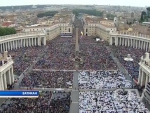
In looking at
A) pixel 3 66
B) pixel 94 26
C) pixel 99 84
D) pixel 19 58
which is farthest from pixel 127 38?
pixel 3 66

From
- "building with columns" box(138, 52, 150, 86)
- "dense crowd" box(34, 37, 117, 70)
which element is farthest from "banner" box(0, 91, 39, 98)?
"dense crowd" box(34, 37, 117, 70)

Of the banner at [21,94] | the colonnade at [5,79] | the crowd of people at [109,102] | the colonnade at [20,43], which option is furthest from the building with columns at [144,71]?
the colonnade at [20,43]

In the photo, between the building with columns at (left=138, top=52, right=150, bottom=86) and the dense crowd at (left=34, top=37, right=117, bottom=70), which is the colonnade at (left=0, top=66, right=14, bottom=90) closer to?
the dense crowd at (left=34, top=37, right=117, bottom=70)

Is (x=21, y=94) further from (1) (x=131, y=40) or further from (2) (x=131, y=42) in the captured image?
(1) (x=131, y=40)

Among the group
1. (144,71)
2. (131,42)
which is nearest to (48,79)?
(144,71)

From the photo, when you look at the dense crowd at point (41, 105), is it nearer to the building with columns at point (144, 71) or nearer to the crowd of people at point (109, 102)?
the crowd of people at point (109, 102)

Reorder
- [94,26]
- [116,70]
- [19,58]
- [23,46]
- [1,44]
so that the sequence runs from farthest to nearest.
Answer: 1. [94,26]
2. [23,46]
3. [1,44]
4. [19,58]
5. [116,70]

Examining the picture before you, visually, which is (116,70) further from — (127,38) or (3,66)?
(127,38)
